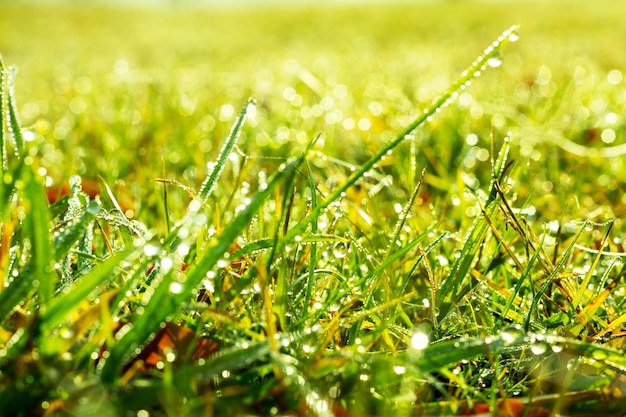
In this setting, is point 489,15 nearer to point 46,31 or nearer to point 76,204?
point 46,31

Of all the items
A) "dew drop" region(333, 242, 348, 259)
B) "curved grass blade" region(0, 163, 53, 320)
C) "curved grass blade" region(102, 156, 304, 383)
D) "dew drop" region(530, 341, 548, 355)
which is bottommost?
"dew drop" region(530, 341, 548, 355)

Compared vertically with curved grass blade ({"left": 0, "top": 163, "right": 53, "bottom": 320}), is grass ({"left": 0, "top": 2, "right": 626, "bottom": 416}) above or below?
below

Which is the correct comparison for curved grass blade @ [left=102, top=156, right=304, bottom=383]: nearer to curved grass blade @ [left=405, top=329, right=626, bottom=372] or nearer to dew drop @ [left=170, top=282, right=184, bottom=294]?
dew drop @ [left=170, top=282, right=184, bottom=294]

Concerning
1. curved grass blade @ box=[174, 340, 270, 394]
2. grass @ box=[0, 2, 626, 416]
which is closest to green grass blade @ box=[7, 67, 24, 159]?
grass @ box=[0, 2, 626, 416]

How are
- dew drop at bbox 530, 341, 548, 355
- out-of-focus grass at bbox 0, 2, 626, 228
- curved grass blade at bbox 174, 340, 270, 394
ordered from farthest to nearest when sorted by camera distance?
out-of-focus grass at bbox 0, 2, 626, 228
dew drop at bbox 530, 341, 548, 355
curved grass blade at bbox 174, 340, 270, 394

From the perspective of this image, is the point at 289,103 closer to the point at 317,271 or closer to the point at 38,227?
the point at 317,271

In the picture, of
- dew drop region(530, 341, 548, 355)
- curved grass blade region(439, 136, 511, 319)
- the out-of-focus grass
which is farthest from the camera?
the out-of-focus grass

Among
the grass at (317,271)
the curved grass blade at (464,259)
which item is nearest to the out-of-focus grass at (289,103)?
the grass at (317,271)

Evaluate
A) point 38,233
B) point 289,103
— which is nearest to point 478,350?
point 38,233

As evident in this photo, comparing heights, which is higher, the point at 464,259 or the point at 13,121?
the point at 13,121

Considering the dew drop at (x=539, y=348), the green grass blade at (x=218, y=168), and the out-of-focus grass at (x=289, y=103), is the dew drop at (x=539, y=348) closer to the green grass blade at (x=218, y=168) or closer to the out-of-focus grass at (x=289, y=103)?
the green grass blade at (x=218, y=168)
